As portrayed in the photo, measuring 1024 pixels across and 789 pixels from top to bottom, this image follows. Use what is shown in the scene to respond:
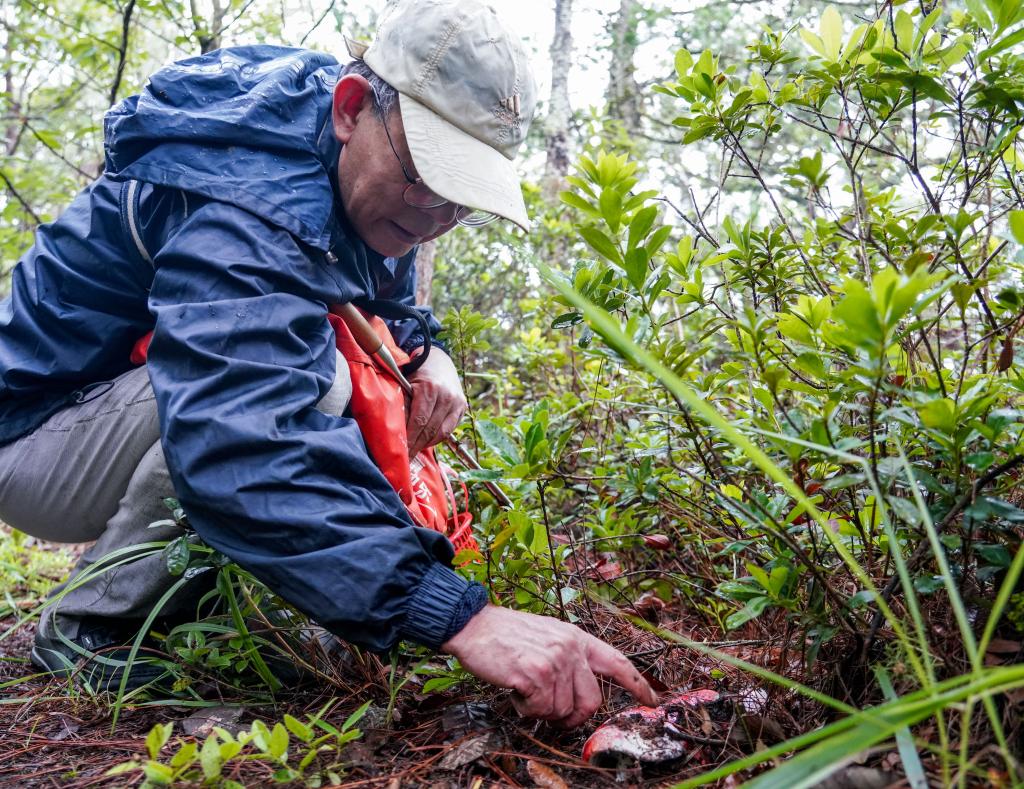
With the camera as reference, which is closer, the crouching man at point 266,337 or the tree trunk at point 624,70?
the crouching man at point 266,337

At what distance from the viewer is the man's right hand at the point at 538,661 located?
4.62ft

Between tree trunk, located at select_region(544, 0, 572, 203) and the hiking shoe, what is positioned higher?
tree trunk, located at select_region(544, 0, 572, 203)

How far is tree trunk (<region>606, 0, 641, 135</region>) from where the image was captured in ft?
28.4

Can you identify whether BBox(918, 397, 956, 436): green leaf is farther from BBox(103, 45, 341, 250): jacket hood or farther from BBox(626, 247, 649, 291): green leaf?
BBox(103, 45, 341, 250): jacket hood

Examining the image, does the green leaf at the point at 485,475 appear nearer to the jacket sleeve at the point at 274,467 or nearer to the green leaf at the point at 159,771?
the jacket sleeve at the point at 274,467

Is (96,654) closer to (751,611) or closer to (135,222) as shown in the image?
(135,222)

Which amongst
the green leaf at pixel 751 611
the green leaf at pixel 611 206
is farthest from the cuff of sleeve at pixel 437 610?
the green leaf at pixel 611 206

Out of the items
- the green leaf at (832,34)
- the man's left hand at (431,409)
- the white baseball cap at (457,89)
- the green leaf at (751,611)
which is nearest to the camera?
the green leaf at (751,611)

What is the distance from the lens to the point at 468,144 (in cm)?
201

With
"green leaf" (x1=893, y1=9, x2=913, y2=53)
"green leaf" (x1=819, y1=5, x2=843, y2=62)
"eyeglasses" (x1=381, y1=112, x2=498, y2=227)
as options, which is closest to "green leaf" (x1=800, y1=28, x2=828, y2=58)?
"green leaf" (x1=819, y1=5, x2=843, y2=62)

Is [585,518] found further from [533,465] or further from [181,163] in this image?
[181,163]

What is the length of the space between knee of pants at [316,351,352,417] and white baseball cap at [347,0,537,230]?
21.2 inches

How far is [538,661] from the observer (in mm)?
1407

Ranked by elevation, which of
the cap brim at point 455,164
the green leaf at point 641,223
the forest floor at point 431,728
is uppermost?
the cap brim at point 455,164
